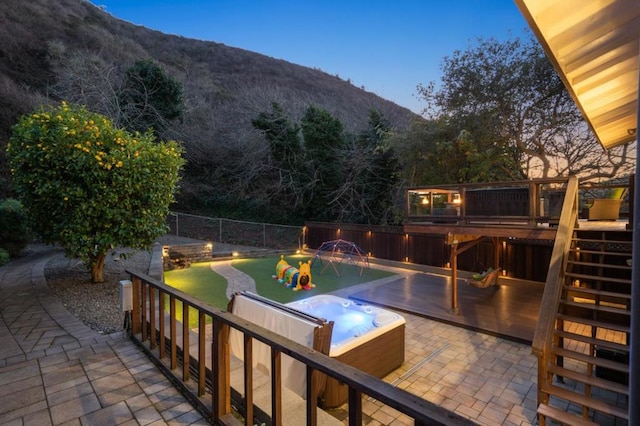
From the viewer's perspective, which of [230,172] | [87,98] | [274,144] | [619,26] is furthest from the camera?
[230,172]

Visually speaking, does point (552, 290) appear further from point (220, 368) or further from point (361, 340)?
point (220, 368)

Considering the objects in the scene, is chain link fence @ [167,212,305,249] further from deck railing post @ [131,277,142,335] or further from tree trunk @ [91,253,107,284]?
deck railing post @ [131,277,142,335]

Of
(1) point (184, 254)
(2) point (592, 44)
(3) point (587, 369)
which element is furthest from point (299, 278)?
(2) point (592, 44)

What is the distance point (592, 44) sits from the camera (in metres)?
3.41

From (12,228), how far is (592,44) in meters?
12.6

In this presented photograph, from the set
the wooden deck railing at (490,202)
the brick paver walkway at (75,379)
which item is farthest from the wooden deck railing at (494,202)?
the brick paver walkway at (75,379)

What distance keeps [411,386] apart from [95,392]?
131 inches

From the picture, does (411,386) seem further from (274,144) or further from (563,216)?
(274,144)

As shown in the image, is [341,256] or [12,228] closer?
[12,228]

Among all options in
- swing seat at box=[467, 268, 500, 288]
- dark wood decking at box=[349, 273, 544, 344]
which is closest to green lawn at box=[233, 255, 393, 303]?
dark wood decking at box=[349, 273, 544, 344]

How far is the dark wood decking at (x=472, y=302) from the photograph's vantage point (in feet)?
18.5

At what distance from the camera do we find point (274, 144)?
16.2 m

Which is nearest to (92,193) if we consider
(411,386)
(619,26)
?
(411,386)

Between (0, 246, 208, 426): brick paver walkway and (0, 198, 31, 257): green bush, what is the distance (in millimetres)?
5620
